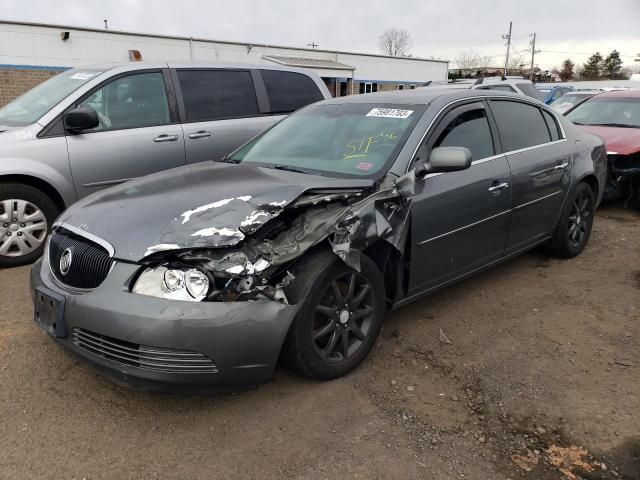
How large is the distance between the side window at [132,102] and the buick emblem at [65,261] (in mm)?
2570

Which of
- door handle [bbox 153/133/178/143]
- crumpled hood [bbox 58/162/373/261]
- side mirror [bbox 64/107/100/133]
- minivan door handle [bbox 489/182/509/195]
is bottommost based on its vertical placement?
minivan door handle [bbox 489/182/509/195]

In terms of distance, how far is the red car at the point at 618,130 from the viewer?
6777 mm

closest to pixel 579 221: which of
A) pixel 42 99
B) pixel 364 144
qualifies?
pixel 364 144

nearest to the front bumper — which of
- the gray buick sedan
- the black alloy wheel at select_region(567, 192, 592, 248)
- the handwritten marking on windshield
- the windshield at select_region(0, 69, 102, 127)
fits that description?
the gray buick sedan

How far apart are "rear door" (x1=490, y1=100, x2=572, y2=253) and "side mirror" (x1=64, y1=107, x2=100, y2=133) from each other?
3484 millimetres

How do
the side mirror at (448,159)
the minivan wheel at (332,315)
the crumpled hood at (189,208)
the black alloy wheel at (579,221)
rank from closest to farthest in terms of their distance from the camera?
the crumpled hood at (189,208), the minivan wheel at (332,315), the side mirror at (448,159), the black alloy wheel at (579,221)

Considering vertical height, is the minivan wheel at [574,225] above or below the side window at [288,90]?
below

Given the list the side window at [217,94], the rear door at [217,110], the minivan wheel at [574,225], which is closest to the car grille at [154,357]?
the rear door at [217,110]

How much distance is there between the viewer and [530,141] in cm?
436

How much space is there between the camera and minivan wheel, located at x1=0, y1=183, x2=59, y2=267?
15.0 ft

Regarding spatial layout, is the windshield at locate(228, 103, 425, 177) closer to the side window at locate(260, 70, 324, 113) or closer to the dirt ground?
the dirt ground

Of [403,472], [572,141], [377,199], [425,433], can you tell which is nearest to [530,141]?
[572,141]

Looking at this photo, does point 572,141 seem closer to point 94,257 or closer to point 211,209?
point 211,209

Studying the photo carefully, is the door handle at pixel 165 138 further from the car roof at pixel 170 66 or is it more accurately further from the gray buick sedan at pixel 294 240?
the gray buick sedan at pixel 294 240
